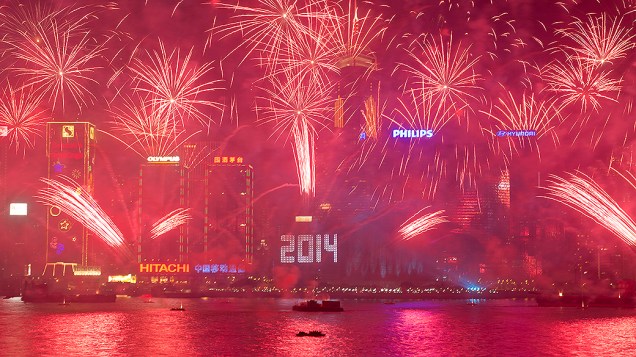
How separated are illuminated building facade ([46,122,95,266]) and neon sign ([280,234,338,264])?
138ft

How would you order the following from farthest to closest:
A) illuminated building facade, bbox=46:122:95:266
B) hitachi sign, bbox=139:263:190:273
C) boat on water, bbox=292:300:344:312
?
hitachi sign, bbox=139:263:190:273 → illuminated building facade, bbox=46:122:95:266 → boat on water, bbox=292:300:344:312

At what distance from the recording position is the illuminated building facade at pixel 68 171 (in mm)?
159375

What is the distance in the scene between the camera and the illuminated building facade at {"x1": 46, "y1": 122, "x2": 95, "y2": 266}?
523 ft

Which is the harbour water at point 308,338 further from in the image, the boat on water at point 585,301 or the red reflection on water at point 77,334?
the boat on water at point 585,301

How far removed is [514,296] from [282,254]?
62.9m

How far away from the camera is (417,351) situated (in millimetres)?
30812

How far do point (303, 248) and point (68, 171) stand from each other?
5140cm

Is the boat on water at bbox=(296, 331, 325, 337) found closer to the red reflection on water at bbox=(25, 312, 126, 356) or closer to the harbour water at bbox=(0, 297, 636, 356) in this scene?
the harbour water at bbox=(0, 297, 636, 356)

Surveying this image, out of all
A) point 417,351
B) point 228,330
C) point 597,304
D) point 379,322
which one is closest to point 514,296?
point 597,304

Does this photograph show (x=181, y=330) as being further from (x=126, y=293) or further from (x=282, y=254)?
(x=282, y=254)

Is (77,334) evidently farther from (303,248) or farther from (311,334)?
(303,248)

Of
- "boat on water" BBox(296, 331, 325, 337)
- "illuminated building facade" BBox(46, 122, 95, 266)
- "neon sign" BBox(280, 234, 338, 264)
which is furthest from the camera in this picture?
"neon sign" BBox(280, 234, 338, 264)

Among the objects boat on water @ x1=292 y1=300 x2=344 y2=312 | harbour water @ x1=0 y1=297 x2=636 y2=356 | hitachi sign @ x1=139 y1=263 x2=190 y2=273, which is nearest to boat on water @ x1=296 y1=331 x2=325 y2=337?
harbour water @ x1=0 y1=297 x2=636 y2=356

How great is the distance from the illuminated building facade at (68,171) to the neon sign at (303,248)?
42.2 meters
